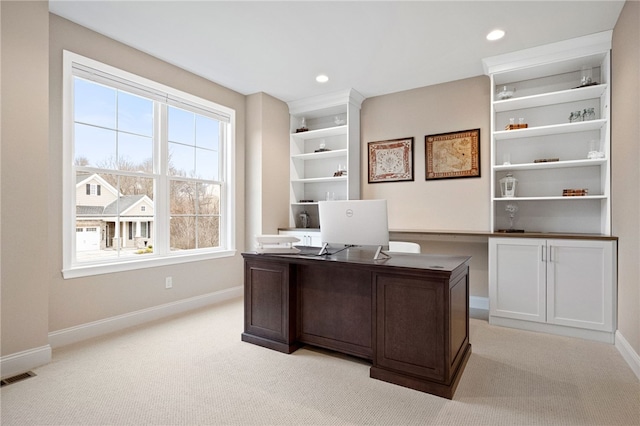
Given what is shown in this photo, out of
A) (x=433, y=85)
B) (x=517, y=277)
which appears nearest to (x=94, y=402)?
(x=517, y=277)

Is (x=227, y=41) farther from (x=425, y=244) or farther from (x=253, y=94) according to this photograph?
(x=425, y=244)

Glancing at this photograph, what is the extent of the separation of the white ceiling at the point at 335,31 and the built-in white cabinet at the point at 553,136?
0.69ft

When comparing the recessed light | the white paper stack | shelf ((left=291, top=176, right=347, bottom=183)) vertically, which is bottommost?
the white paper stack

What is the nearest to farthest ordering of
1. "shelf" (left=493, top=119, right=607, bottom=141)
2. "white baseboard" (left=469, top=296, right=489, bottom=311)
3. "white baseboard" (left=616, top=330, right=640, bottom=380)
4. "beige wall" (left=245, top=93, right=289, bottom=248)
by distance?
"white baseboard" (left=616, top=330, right=640, bottom=380), "shelf" (left=493, top=119, right=607, bottom=141), "white baseboard" (left=469, top=296, right=489, bottom=311), "beige wall" (left=245, top=93, right=289, bottom=248)

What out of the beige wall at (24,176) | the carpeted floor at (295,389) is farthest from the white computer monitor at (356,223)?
the beige wall at (24,176)

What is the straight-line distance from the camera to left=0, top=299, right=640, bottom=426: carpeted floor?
1.82m

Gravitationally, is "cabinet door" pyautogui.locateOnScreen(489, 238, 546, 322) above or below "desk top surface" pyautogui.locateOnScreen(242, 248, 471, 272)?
below

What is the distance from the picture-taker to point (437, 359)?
2.04 meters

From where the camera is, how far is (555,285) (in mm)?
3107

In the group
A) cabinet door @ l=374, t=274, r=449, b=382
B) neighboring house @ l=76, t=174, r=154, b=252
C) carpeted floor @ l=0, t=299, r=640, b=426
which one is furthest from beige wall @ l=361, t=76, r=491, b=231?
neighboring house @ l=76, t=174, r=154, b=252

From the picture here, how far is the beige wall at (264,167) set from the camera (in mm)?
4574

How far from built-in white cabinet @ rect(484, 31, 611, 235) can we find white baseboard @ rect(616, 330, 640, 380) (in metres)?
0.93

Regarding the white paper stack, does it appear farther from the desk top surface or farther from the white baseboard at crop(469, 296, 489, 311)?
the white baseboard at crop(469, 296, 489, 311)

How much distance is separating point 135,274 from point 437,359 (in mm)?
2915
